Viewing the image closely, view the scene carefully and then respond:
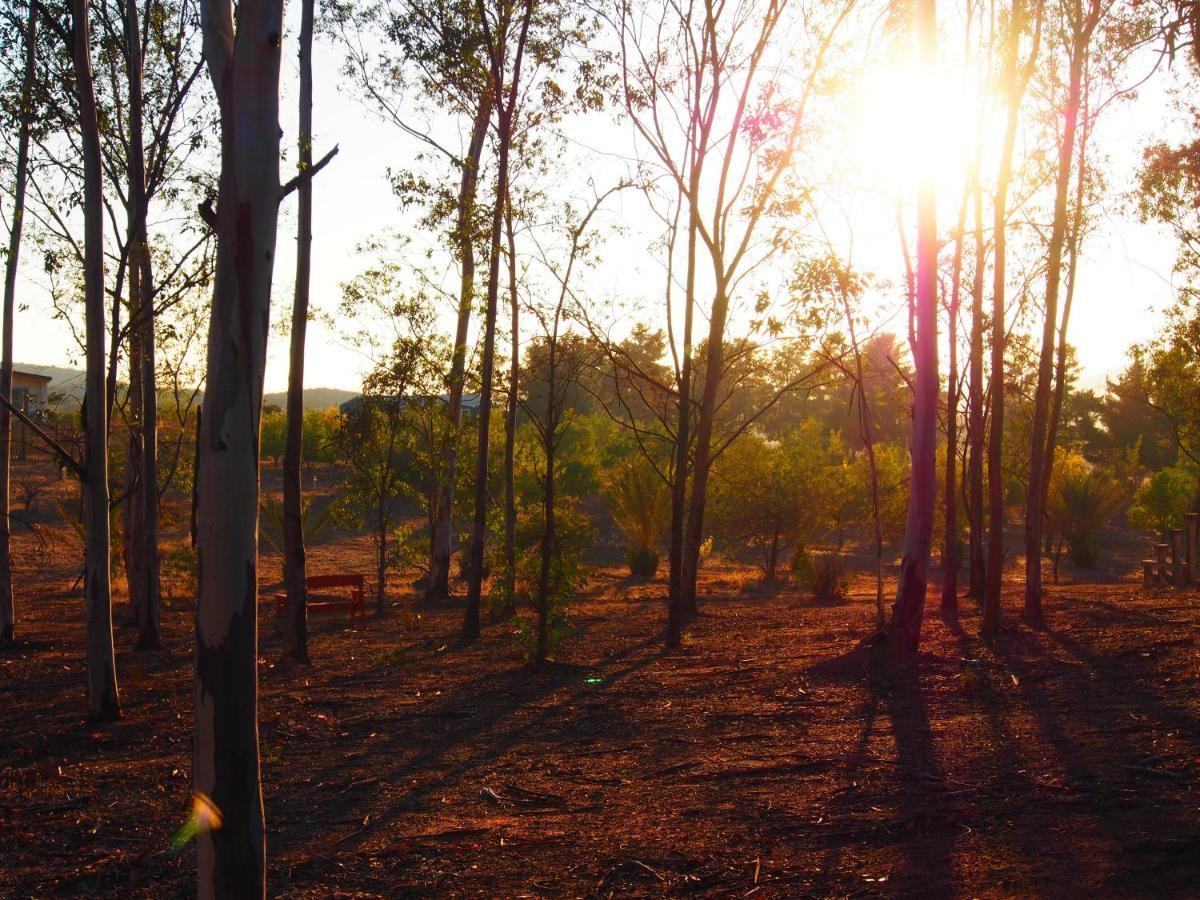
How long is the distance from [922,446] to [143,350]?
32.7 feet

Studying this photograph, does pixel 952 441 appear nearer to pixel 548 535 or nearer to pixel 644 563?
pixel 548 535

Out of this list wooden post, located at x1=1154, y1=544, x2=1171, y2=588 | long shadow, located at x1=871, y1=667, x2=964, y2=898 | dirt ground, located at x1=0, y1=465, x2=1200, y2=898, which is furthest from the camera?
wooden post, located at x1=1154, y1=544, x2=1171, y2=588

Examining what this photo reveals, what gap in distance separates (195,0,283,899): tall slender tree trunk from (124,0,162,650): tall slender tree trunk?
8.61 m

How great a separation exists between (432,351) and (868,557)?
26637 mm

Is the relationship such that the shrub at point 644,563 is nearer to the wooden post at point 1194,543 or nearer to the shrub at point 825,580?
the shrub at point 825,580

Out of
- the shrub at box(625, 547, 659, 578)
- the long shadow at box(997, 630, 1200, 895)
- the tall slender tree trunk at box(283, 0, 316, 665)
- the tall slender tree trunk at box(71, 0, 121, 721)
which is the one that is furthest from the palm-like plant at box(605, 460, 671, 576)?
the tall slender tree trunk at box(71, 0, 121, 721)

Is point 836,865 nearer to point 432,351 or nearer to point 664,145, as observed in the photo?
point 664,145

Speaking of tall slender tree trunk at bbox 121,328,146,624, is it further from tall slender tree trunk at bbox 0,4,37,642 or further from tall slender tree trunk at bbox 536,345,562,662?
tall slender tree trunk at bbox 536,345,562,662

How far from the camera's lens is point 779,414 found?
76438 mm

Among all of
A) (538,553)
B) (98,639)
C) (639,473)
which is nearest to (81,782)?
(98,639)

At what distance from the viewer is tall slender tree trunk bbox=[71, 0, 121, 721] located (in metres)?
9.12

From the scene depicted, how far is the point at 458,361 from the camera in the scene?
19531 millimetres

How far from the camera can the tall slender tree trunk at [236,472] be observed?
4.04 meters

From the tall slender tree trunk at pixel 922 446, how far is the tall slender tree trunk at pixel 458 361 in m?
6.89
